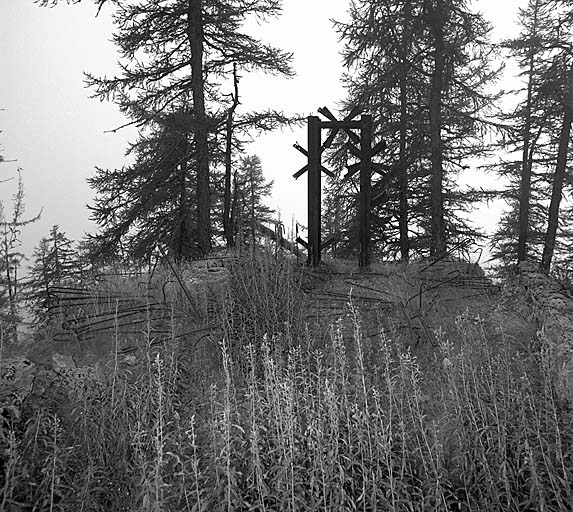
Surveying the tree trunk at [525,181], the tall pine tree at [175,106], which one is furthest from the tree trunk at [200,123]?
the tree trunk at [525,181]

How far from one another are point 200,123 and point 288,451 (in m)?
11.9

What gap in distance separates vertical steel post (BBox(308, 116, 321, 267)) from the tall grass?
6.69 meters

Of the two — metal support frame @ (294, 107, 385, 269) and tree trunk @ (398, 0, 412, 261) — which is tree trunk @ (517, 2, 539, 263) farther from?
metal support frame @ (294, 107, 385, 269)

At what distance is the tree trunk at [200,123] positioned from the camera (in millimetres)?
14797

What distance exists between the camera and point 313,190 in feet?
39.6

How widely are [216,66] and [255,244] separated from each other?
30.0 ft

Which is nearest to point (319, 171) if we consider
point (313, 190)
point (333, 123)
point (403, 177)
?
point (313, 190)

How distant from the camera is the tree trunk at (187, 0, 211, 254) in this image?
1480 cm

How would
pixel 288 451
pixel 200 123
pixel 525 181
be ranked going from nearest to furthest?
pixel 288 451 → pixel 200 123 → pixel 525 181

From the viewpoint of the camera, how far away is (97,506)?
136 inches

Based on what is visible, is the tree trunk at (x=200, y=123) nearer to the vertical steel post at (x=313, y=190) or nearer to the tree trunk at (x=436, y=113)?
the vertical steel post at (x=313, y=190)

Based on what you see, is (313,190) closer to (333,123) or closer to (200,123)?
(333,123)

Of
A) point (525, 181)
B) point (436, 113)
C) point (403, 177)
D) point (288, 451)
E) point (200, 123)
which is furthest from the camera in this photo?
point (525, 181)

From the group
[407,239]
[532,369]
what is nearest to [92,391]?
[532,369]
